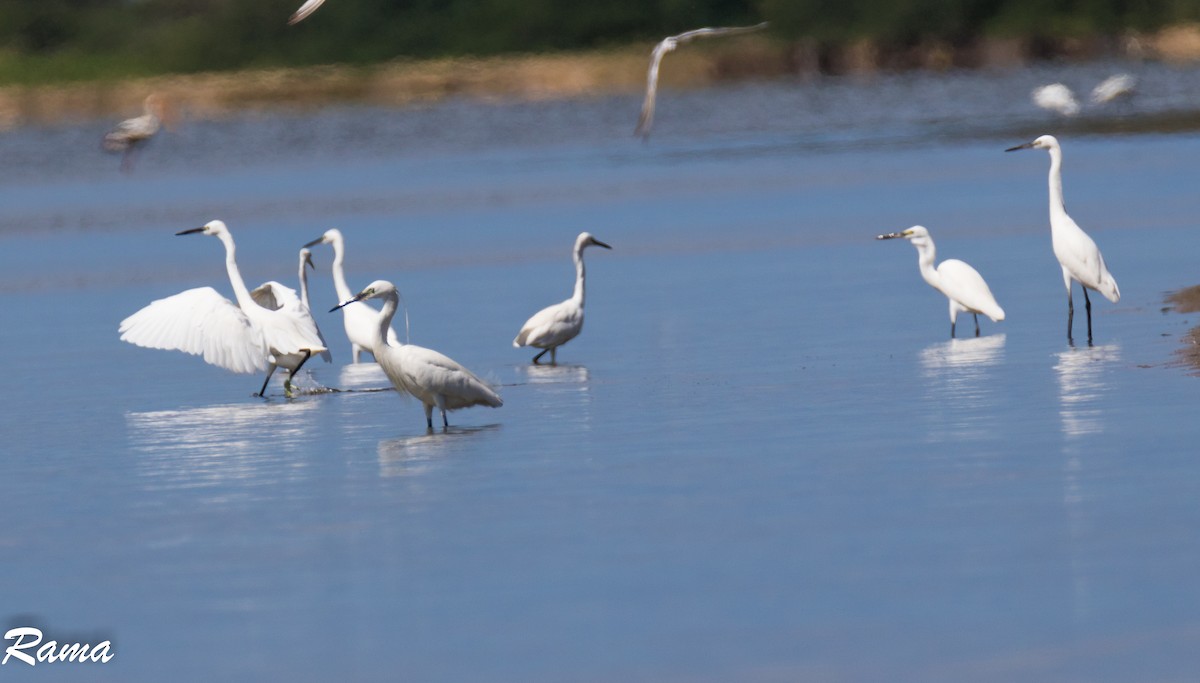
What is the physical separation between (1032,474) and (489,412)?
3.67 m

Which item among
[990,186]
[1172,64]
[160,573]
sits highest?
[1172,64]

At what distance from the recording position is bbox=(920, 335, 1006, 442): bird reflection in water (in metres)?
9.01

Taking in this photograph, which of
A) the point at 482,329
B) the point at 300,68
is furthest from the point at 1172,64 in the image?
the point at 482,329

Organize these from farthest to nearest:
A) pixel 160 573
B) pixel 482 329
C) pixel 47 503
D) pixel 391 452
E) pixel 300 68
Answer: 1. pixel 300 68
2. pixel 482 329
3. pixel 391 452
4. pixel 47 503
5. pixel 160 573

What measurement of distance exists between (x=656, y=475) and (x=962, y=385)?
2.53 meters

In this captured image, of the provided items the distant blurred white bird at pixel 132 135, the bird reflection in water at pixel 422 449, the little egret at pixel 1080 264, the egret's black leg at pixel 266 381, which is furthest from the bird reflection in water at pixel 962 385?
the distant blurred white bird at pixel 132 135

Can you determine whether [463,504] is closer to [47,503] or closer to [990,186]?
[47,503]

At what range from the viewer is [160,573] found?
277 inches

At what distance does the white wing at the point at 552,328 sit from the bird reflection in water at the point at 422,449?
245 centimetres

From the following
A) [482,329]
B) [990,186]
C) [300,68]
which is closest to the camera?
[482,329]

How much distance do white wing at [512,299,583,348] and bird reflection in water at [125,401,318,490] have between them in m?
1.70

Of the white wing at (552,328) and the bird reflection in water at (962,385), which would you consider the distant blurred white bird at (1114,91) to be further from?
the white wing at (552,328)

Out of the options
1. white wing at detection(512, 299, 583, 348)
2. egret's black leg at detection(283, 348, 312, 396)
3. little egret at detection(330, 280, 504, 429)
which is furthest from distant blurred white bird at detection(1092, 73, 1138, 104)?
little egret at detection(330, 280, 504, 429)

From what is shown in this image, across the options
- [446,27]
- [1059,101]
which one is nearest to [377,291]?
[1059,101]
